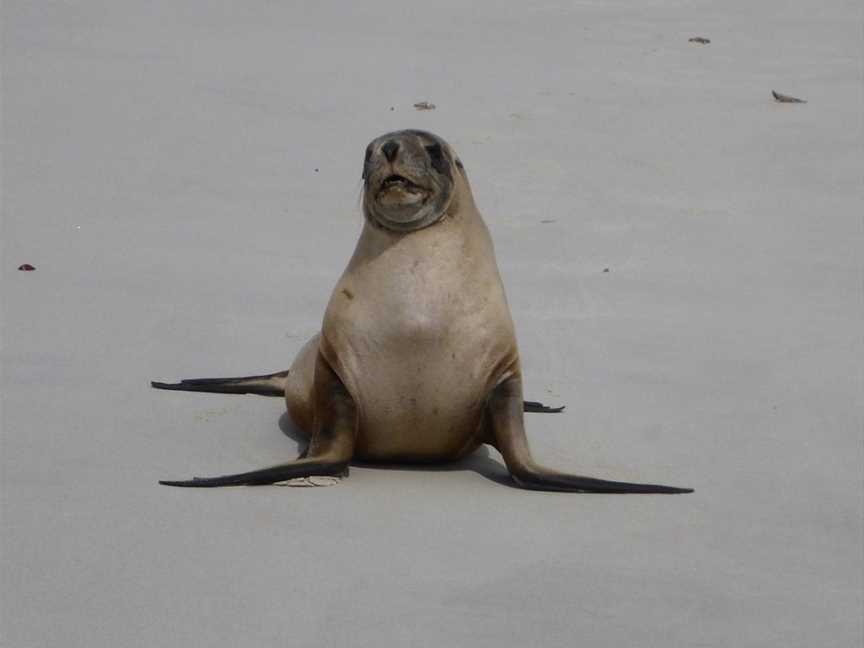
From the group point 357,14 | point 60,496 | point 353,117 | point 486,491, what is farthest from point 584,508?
point 357,14

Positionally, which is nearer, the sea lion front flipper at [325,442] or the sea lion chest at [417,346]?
the sea lion front flipper at [325,442]

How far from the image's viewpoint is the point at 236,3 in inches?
Result: 421

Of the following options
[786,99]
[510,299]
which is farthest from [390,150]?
[786,99]

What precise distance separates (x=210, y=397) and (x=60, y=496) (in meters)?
1.08

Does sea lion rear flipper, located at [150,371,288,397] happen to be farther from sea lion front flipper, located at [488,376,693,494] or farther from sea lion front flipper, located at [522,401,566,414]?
sea lion front flipper, located at [488,376,693,494]

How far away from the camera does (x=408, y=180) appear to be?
4.06m

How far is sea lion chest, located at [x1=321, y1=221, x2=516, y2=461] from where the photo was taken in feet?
13.1

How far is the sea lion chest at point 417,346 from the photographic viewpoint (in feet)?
13.1

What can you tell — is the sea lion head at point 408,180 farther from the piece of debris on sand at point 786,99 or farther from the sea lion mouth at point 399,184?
the piece of debris on sand at point 786,99

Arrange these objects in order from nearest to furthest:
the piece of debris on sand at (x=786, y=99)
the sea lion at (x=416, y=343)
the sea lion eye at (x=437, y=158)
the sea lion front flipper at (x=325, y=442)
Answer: the sea lion front flipper at (x=325, y=442) → the sea lion at (x=416, y=343) → the sea lion eye at (x=437, y=158) → the piece of debris on sand at (x=786, y=99)

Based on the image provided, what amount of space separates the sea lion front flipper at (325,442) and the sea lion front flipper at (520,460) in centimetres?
37

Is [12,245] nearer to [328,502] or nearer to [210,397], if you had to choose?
[210,397]

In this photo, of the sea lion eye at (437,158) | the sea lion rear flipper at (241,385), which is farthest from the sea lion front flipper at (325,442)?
the sea lion rear flipper at (241,385)

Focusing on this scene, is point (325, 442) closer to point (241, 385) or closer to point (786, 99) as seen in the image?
point (241, 385)
